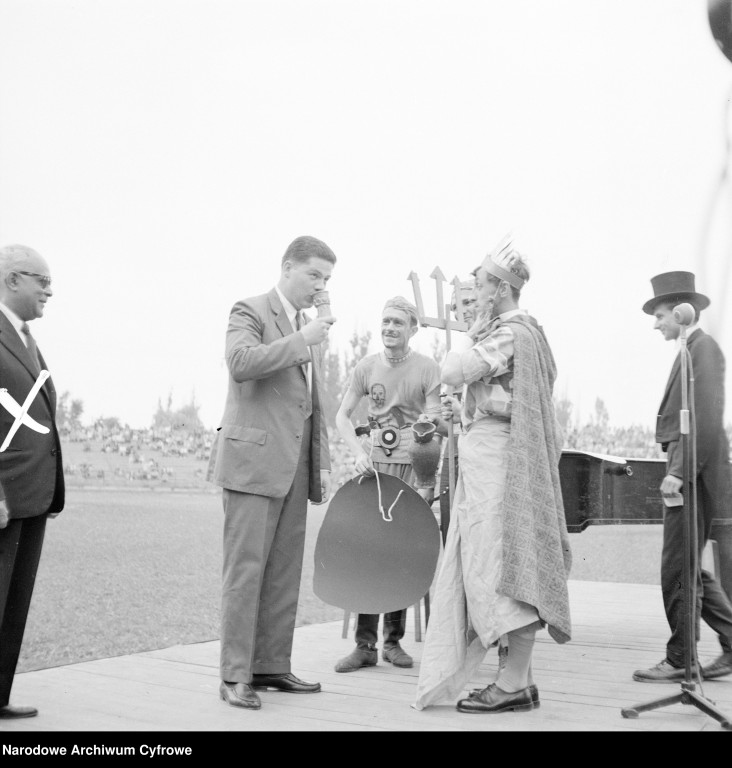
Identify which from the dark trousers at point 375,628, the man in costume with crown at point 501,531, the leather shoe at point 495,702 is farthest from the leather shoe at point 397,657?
the leather shoe at point 495,702

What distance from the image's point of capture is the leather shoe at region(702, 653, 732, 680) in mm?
3317

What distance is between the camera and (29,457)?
2.52 m

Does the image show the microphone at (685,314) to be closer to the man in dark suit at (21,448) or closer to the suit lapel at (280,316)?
the suit lapel at (280,316)

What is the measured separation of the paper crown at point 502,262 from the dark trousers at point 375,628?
4.92 ft

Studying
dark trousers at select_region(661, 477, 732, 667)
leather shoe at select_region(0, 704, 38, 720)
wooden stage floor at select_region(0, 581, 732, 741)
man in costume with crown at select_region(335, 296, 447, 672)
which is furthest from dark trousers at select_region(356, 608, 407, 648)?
leather shoe at select_region(0, 704, 38, 720)

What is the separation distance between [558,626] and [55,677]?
70.3 inches

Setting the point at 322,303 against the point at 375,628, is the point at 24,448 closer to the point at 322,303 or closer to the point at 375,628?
the point at 322,303

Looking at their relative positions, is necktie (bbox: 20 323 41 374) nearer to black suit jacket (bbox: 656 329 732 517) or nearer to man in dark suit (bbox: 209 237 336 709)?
man in dark suit (bbox: 209 237 336 709)

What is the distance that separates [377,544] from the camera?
3.48 metres

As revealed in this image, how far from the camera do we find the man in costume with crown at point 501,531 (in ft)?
8.72

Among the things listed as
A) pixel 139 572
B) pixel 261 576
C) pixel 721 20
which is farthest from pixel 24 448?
pixel 139 572

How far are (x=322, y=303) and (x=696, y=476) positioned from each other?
1.53 m
